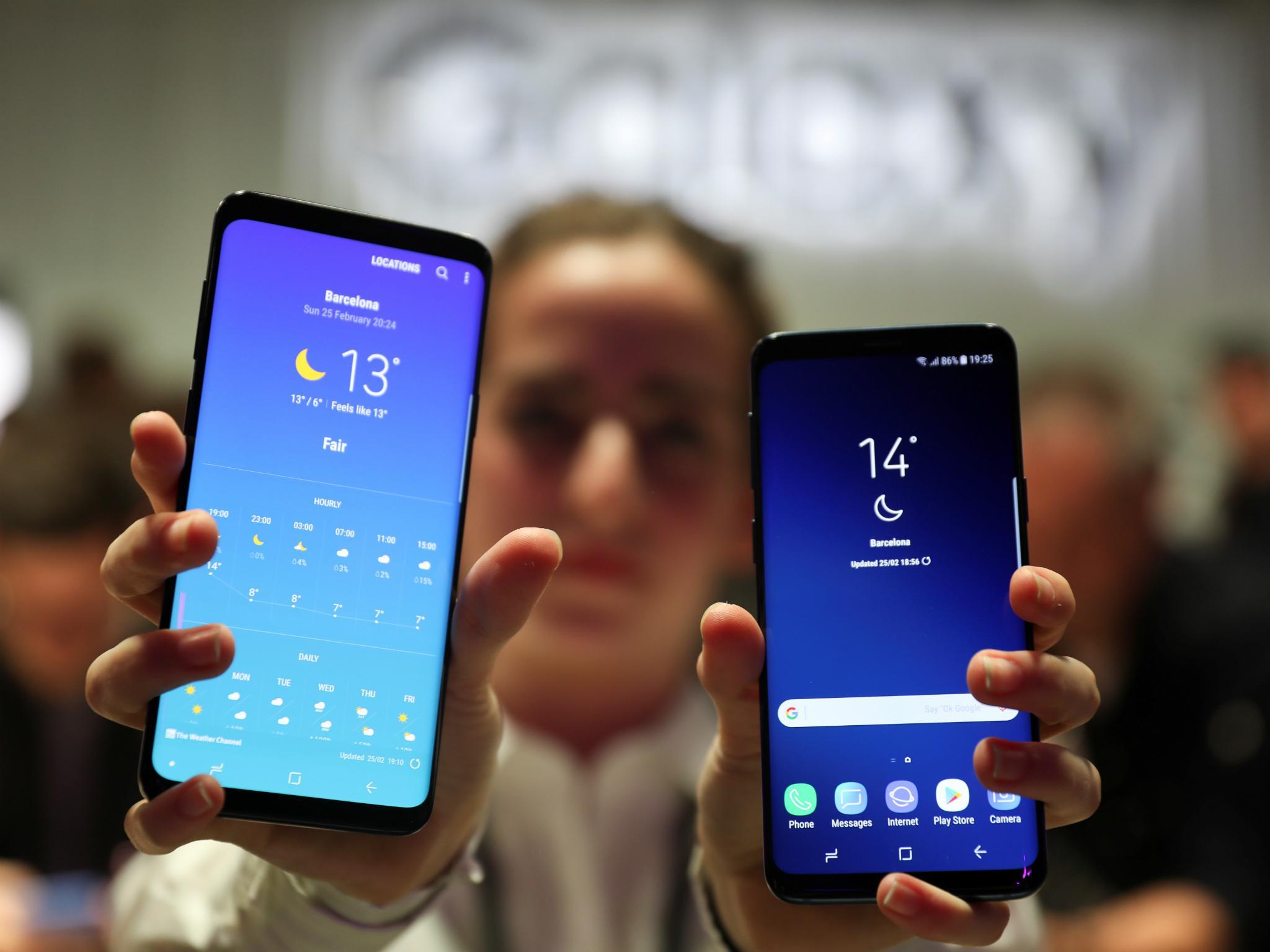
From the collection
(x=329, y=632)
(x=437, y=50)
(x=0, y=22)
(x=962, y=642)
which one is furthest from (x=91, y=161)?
(x=962, y=642)

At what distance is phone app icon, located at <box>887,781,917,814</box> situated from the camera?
45 centimetres

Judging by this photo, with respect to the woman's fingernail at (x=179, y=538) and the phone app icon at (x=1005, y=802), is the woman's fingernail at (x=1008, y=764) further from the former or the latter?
the woman's fingernail at (x=179, y=538)

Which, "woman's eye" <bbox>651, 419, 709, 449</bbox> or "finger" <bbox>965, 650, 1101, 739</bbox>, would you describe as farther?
"woman's eye" <bbox>651, 419, 709, 449</bbox>

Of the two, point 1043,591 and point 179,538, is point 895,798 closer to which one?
point 1043,591

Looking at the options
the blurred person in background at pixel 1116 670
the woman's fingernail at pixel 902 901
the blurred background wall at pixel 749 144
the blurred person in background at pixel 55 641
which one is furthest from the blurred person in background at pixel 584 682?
the blurred background wall at pixel 749 144

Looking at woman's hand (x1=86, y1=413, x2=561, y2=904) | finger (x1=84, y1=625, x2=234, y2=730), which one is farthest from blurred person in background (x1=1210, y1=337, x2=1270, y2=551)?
finger (x1=84, y1=625, x2=234, y2=730)

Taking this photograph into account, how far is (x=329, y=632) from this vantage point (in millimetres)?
451

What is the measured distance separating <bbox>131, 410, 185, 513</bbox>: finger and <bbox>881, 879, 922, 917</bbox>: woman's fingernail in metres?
0.34

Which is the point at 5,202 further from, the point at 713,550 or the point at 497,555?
the point at 497,555

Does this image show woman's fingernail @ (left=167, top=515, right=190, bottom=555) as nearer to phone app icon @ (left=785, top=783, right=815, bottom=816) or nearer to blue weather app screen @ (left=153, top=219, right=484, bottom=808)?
blue weather app screen @ (left=153, top=219, right=484, bottom=808)

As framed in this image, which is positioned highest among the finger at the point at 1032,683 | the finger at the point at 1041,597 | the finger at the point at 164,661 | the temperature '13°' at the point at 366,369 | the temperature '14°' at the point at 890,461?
the temperature '13°' at the point at 366,369

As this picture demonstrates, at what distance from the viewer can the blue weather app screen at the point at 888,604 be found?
45 cm

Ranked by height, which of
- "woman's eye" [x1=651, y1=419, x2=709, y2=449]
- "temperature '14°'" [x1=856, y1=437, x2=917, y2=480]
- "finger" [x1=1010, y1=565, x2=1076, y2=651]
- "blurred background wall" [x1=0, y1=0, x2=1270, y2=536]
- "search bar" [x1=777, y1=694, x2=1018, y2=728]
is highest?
"blurred background wall" [x1=0, y1=0, x2=1270, y2=536]

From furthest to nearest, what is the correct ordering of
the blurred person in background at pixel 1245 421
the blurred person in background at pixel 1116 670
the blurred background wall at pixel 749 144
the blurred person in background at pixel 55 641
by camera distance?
the blurred background wall at pixel 749 144 < the blurred person in background at pixel 1245 421 < the blurred person in background at pixel 55 641 < the blurred person in background at pixel 1116 670
